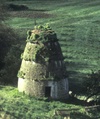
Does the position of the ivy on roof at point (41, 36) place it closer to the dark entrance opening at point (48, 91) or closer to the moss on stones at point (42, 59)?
the moss on stones at point (42, 59)

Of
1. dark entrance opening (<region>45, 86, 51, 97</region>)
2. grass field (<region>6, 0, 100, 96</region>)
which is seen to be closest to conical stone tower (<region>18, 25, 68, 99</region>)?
dark entrance opening (<region>45, 86, 51, 97</region>)

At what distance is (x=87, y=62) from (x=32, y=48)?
14.7 metres

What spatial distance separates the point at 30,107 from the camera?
2859 centimetres

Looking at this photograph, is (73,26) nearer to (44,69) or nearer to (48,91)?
(44,69)

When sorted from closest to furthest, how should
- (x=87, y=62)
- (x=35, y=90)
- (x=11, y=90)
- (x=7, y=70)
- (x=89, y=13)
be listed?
(x=35, y=90), (x=11, y=90), (x=7, y=70), (x=87, y=62), (x=89, y=13)

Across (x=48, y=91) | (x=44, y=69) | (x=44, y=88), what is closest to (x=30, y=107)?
(x=44, y=88)

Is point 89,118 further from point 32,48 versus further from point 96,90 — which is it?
point 32,48

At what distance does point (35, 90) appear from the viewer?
30.1m

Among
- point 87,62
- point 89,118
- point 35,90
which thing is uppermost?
point 87,62

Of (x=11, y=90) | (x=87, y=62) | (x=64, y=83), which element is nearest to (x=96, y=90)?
(x=64, y=83)

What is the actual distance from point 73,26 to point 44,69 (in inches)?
1474

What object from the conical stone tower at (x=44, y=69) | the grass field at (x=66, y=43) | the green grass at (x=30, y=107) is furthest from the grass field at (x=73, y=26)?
the green grass at (x=30, y=107)

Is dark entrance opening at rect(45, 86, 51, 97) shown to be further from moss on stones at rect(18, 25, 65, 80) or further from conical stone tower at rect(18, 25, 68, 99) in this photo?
moss on stones at rect(18, 25, 65, 80)

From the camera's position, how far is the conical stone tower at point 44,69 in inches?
1186
